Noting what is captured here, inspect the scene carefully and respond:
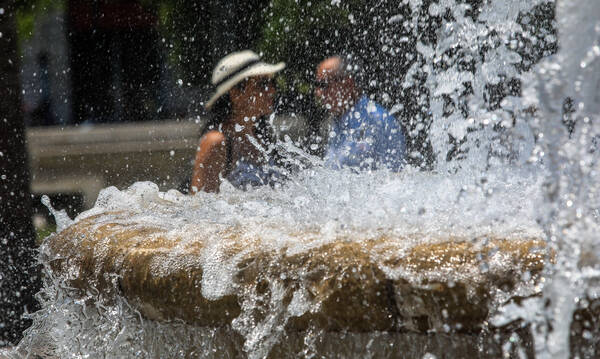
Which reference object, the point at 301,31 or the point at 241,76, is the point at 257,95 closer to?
the point at 241,76

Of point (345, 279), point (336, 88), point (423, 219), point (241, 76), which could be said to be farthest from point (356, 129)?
point (345, 279)

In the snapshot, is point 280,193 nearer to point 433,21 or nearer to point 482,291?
point 482,291

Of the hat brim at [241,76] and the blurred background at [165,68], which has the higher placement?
the blurred background at [165,68]

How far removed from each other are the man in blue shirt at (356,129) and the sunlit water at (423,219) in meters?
1.24

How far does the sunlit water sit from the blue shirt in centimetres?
123

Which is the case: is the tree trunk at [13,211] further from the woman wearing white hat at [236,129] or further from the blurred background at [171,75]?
the woman wearing white hat at [236,129]

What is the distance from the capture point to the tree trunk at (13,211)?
14.0 ft

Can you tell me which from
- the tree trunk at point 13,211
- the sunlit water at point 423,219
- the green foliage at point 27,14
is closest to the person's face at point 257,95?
the tree trunk at point 13,211

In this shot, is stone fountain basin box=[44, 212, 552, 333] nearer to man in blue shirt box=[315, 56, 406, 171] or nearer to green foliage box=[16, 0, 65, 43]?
man in blue shirt box=[315, 56, 406, 171]

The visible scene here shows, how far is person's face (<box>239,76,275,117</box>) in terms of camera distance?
4227 mm

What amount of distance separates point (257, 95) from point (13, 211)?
152 centimetres

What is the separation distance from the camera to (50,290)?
2.53 m

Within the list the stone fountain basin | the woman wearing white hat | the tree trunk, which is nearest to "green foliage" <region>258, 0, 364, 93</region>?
the woman wearing white hat

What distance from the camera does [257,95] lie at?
4.25 meters
